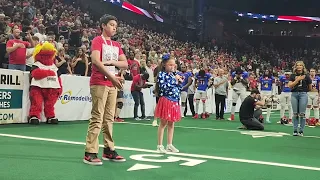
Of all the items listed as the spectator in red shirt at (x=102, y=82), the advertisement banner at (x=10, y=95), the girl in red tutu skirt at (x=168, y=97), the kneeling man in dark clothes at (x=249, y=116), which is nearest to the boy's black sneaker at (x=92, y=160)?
the spectator in red shirt at (x=102, y=82)

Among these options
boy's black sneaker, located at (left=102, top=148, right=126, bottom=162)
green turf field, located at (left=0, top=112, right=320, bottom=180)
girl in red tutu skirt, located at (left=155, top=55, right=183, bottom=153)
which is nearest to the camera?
green turf field, located at (left=0, top=112, right=320, bottom=180)

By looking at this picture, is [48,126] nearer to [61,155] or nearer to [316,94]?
[61,155]

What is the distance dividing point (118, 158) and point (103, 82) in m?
1.10

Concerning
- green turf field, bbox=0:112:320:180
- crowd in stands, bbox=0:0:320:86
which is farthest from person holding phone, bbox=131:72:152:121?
green turf field, bbox=0:112:320:180

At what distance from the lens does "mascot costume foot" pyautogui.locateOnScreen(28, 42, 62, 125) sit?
10.4 metres

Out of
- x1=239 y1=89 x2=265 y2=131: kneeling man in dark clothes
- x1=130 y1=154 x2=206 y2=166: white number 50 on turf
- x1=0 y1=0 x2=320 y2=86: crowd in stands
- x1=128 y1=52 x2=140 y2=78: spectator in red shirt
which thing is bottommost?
x1=130 y1=154 x2=206 y2=166: white number 50 on turf

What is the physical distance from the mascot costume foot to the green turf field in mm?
985

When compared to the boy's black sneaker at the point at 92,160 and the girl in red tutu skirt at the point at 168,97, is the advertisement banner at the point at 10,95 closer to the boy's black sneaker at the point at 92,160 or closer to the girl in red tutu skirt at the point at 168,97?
the girl in red tutu skirt at the point at 168,97

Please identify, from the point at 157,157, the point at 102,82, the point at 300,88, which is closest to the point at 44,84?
the point at 157,157

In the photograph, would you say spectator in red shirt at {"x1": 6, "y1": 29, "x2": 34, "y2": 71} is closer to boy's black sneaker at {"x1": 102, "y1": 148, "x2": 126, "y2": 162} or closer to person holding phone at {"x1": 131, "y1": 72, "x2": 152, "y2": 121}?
person holding phone at {"x1": 131, "y1": 72, "x2": 152, "y2": 121}

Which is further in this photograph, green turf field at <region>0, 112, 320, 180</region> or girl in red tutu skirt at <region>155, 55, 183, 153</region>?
girl in red tutu skirt at <region>155, 55, 183, 153</region>

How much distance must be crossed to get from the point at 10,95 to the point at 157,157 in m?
5.35

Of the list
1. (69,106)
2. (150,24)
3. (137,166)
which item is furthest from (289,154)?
(150,24)

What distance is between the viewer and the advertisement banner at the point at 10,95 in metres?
9.98
